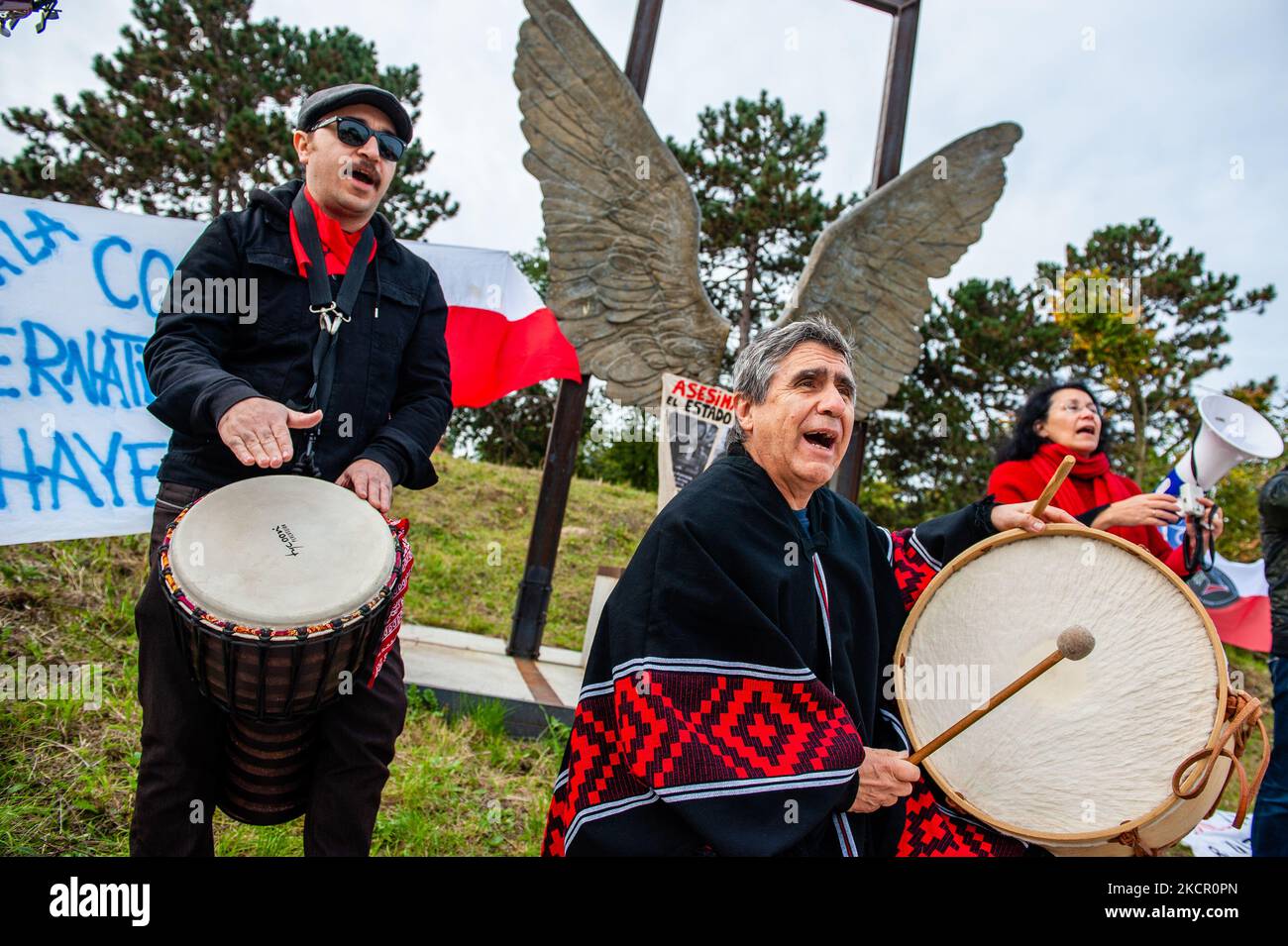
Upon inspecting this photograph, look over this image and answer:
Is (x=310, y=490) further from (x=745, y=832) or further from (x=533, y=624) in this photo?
(x=533, y=624)

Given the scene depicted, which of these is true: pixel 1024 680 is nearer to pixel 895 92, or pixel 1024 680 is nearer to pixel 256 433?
pixel 256 433

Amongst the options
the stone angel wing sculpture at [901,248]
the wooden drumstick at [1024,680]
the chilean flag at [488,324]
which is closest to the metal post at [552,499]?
the chilean flag at [488,324]

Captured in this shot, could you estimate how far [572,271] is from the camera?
4520mm

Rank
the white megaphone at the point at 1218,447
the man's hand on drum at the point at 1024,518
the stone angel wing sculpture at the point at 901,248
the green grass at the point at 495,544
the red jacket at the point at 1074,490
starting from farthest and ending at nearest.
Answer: the green grass at the point at 495,544, the stone angel wing sculpture at the point at 901,248, the red jacket at the point at 1074,490, the white megaphone at the point at 1218,447, the man's hand on drum at the point at 1024,518

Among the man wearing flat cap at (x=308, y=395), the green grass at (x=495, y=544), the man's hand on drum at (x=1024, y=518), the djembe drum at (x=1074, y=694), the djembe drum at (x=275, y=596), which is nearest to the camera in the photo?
the djembe drum at (x=275, y=596)

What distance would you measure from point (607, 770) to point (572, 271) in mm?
3320

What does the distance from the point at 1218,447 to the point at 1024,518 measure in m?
1.59

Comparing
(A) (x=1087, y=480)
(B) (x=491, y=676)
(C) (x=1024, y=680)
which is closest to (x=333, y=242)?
(C) (x=1024, y=680)

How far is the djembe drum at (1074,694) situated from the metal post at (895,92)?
343 centimetres

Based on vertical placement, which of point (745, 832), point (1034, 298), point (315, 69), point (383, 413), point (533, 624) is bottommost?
point (533, 624)

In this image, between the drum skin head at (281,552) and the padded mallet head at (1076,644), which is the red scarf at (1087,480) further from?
the drum skin head at (281,552)

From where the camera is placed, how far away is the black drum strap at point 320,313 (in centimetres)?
183

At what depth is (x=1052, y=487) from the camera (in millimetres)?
2010
